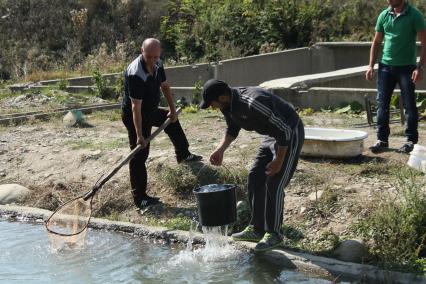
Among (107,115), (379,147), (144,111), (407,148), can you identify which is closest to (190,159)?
(144,111)

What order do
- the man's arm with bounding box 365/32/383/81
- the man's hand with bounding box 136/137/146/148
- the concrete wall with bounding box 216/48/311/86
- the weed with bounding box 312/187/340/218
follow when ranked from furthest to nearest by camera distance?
the concrete wall with bounding box 216/48/311/86 < the man's arm with bounding box 365/32/383/81 < the man's hand with bounding box 136/137/146/148 < the weed with bounding box 312/187/340/218

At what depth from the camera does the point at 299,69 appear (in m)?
18.4

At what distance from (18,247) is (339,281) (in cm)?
342

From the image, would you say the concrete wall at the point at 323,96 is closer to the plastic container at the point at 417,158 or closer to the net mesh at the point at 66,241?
the plastic container at the point at 417,158

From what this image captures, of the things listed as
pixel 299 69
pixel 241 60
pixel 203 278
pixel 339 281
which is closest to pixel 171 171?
pixel 203 278

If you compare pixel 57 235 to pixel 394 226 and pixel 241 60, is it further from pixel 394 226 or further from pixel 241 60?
pixel 241 60

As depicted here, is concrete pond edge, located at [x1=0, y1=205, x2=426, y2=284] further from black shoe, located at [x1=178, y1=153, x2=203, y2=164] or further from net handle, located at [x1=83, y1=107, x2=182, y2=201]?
black shoe, located at [x1=178, y1=153, x2=203, y2=164]

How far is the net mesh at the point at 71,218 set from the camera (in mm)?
7637

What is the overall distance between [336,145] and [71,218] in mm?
2945

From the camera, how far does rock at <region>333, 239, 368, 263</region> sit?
6207mm

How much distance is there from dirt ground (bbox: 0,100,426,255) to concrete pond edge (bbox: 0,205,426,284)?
233mm

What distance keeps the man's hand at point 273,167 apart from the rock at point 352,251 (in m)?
0.92

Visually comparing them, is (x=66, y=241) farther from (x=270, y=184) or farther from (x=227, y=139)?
(x=270, y=184)

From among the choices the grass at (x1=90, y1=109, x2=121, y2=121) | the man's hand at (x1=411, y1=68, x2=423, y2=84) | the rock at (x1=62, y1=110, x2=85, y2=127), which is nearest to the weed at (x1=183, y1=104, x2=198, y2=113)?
the grass at (x1=90, y1=109, x2=121, y2=121)
